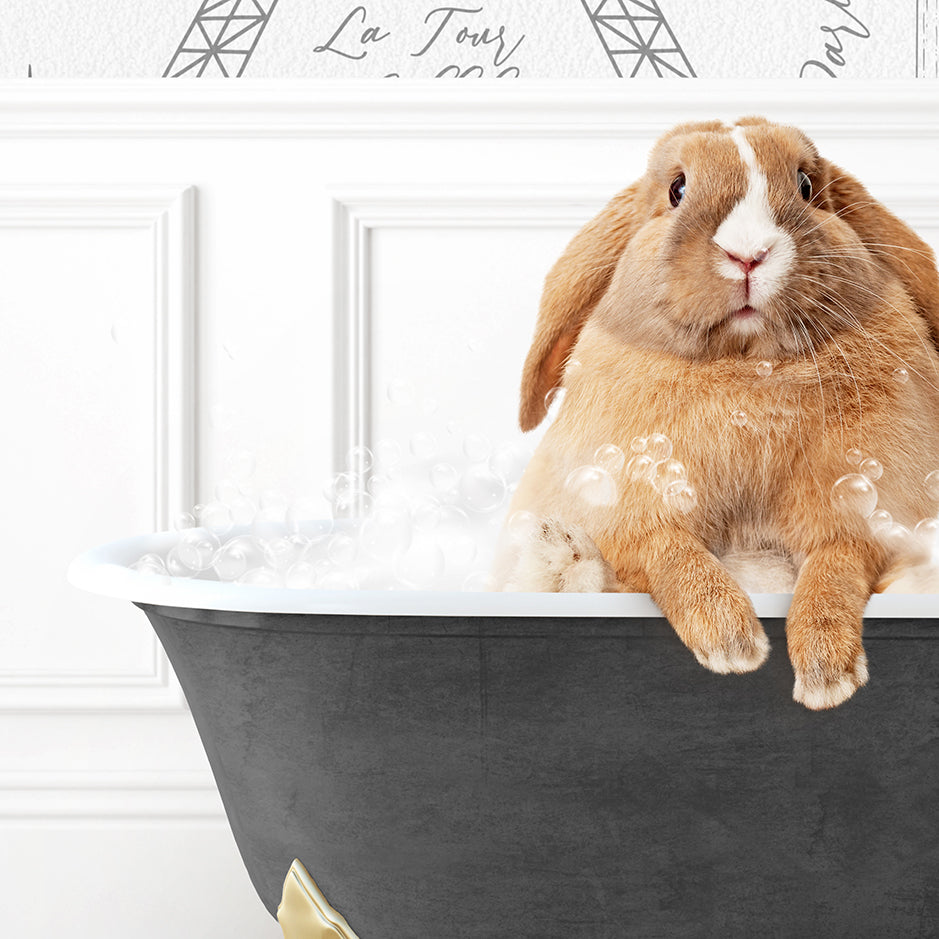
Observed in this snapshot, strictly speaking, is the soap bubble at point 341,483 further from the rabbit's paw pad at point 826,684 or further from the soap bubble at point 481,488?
the rabbit's paw pad at point 826,684

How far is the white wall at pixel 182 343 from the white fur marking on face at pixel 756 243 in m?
0.66

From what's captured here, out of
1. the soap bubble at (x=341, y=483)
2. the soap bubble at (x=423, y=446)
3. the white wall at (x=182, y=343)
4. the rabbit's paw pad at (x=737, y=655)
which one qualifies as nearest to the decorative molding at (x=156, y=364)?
the white wall at (x=182, y=343)

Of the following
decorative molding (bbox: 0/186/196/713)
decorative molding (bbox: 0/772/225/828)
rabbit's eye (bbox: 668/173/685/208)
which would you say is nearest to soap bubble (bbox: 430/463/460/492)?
rabbit's eye (bbox: 668/173/685/208)

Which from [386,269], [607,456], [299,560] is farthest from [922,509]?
[386,269]

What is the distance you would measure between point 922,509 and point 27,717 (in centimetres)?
131

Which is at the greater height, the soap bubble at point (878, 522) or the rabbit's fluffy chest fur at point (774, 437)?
the rabbit's fluffy chest fur at point (774, 437)

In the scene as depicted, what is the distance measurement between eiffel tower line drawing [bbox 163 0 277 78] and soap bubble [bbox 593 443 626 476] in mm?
960

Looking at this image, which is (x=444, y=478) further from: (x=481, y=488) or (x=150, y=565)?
(x=150, y=565)

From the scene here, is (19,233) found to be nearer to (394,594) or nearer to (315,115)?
(315,115)

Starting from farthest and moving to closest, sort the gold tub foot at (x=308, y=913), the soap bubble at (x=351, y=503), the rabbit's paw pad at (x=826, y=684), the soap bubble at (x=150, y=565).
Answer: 1. the soap bubble at (x=351, y=503)
2. the soap bubble at (x=150, y=565)
3. the gold tub foot at (x=308, y=913)
4. the rabbit's paw pad at (x=826, y=684)

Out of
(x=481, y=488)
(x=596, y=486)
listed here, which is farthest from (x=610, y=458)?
(x=481, y=488)

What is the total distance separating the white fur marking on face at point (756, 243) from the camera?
31.0 inches

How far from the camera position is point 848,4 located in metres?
1.43

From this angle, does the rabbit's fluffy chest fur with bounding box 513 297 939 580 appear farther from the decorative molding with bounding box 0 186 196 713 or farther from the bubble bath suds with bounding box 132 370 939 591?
the decorative molding with bounding box 0 186 196 713
